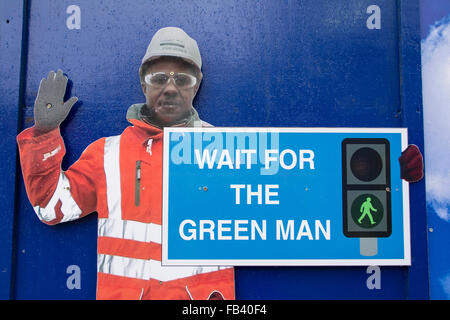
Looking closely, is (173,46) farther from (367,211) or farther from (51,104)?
(367,211)

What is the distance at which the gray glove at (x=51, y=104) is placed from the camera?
6.80ft

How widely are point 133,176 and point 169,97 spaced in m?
0.50

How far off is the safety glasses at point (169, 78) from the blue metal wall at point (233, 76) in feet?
0.33

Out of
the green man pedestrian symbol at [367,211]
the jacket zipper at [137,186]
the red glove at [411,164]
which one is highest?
the red glove at [411,164]

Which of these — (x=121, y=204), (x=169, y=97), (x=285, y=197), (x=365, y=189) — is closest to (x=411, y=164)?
(x=365, y=189)

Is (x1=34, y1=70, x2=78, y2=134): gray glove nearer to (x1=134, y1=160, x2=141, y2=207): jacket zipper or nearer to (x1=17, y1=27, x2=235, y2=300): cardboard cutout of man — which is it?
(x1=17, y1=27, x2=235, y2=300): cardboard cutout of man

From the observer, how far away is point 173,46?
2.08m

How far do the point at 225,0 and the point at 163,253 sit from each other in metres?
1.52

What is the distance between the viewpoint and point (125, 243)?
2045 millimetres

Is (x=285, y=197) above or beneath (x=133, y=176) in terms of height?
beneath

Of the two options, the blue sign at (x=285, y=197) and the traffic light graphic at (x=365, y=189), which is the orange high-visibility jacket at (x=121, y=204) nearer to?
the blue sign at (x=285, y=197)

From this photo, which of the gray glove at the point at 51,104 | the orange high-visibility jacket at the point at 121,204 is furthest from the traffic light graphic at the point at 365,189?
the gray glove at the point at 51,104

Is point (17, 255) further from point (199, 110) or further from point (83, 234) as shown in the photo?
point (199, 110)
